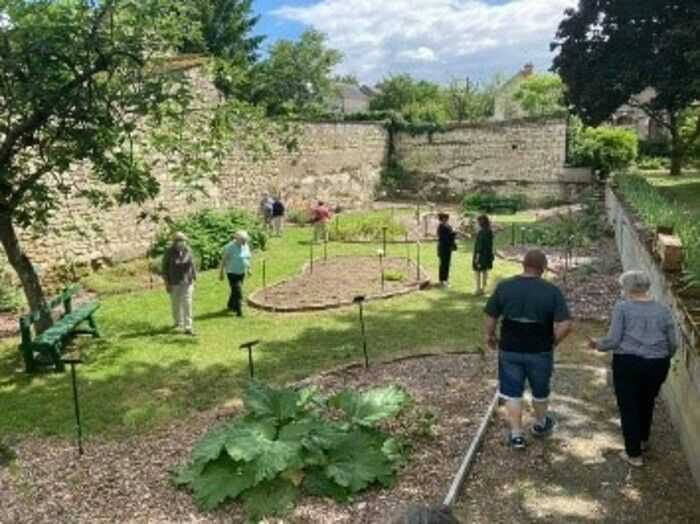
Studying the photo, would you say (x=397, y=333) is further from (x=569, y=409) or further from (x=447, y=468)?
(x=447, y=468)

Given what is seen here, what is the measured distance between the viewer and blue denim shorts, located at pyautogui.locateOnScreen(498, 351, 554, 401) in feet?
19.1

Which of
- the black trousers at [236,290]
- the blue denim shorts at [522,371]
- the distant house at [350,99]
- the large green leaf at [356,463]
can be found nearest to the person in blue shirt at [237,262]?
the black trousers at [236,290]

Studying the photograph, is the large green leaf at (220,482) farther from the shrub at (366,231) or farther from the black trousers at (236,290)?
the shrub at (366,231)

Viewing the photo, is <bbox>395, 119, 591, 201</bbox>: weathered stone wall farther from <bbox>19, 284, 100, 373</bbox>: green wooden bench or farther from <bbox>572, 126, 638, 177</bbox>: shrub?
<bbox>19, 284, 100, 373</bbox>: green wooden bench

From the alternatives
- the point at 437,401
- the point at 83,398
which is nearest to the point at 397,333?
the point at 437,401

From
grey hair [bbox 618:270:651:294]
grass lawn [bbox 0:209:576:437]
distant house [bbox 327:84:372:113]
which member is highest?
distant house [bbox 327:84:372:113]

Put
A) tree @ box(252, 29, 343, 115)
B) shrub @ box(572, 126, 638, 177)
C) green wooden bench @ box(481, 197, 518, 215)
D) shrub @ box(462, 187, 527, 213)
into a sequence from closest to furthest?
green wooden bench @ box(481, 197, 518, 215)
shrub @ box(462, 187, 527, 213)
shrub @ box(572, 126, 638, 177)
tree @ box(252, 29, 343, 115)

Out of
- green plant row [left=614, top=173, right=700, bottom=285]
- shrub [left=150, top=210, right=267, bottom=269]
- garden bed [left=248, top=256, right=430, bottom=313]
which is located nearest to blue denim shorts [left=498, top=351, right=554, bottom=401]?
green plant row [left=614, top=173, right=700, bottom=285]

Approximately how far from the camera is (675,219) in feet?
30.6

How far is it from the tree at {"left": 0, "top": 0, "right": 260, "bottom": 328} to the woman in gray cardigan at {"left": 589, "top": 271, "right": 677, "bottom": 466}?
20.0 ft

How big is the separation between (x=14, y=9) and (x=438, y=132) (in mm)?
26179

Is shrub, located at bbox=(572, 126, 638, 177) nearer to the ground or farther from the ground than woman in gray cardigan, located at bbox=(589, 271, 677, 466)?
farther from the ground

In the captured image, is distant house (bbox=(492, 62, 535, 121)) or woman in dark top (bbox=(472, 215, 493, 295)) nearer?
woman in dark top (bbox=(472, 215, 493, 295))

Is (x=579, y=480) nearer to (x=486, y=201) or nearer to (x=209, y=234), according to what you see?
(x=209, y=234)
